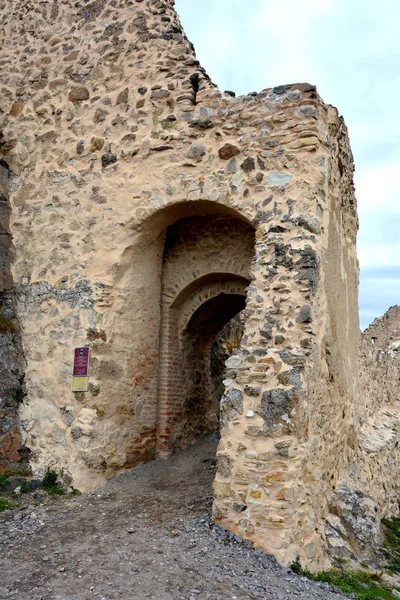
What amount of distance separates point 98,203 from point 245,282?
223cm

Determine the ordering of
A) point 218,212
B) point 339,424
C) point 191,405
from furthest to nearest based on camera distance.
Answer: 1. point 191,405
2. point 218,212
3. point 339,424

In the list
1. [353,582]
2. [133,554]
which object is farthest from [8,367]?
[353,582]

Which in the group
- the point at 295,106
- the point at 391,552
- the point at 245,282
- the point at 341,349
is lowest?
the point at 391,552

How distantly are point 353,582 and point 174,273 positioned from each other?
4.35 meters

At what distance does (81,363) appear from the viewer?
6.54 m

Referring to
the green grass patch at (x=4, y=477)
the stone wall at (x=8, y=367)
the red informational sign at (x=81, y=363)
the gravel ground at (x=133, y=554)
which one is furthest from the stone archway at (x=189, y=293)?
the green grass patch at (x=4, y=477)

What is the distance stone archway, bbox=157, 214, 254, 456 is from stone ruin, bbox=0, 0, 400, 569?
0.09ft

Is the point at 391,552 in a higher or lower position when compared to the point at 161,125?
lower

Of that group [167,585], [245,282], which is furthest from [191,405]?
[167,585]

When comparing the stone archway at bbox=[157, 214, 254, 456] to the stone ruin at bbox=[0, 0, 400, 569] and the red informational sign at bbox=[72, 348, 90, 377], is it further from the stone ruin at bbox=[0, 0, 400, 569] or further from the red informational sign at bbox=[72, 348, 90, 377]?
the red informational sign at bbox=[72, 348, 90, 377]

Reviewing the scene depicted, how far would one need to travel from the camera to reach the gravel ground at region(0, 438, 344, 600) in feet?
13.0

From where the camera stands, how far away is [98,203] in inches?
275

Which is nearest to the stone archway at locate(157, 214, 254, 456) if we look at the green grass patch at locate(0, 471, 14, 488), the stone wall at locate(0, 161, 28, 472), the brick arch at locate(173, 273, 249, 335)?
the brick arch at locate(173, 273, 249, 335)

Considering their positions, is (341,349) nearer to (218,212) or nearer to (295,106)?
(218,212)
